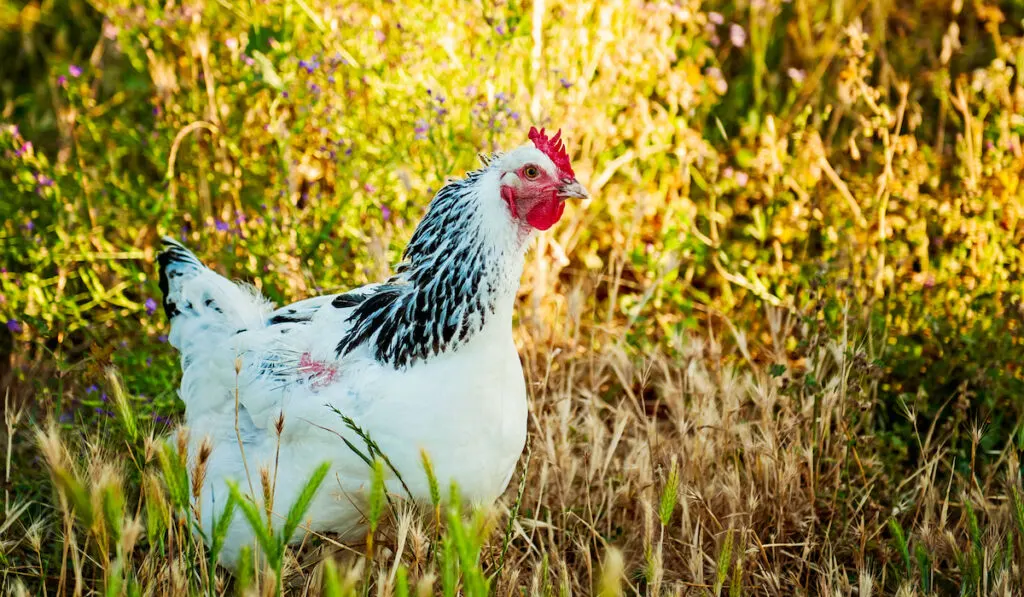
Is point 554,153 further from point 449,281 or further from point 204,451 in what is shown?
point 204,451

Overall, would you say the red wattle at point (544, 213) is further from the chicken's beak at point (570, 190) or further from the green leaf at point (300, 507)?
the green leaf at point (300, 507)

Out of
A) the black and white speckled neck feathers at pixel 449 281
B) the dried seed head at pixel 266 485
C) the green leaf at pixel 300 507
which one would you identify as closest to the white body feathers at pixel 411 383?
the black and white speckled neck feathers at pixel 449 281

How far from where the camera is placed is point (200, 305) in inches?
105

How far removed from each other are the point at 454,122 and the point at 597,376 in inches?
38.2

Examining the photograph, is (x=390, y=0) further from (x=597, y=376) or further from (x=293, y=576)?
(x=293, y=576)

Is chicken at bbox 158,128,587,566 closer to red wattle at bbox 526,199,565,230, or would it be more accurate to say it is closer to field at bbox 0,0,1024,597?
red wattle at bbox 526,199,565,230

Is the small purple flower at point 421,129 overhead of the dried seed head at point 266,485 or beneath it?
overhead

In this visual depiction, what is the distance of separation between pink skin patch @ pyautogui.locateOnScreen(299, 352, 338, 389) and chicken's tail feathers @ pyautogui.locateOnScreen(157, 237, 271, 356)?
311 mm

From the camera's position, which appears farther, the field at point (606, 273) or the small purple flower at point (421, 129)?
the small purple flower at point (421, 129)

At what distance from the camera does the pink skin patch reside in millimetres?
2301

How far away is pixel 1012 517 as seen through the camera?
2.32 meters

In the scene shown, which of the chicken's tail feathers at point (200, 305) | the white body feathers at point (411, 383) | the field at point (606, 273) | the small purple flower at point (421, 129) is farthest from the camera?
the small purple flower at point (421, 129)

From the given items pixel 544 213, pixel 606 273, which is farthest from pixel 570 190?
pixel 606 273

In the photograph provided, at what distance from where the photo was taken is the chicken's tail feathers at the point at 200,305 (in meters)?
2.64
